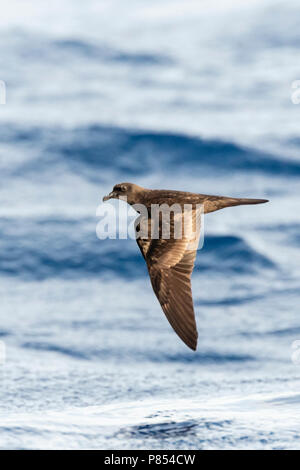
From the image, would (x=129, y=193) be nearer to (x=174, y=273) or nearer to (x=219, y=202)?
(x=219, y=202)

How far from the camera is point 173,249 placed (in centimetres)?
665

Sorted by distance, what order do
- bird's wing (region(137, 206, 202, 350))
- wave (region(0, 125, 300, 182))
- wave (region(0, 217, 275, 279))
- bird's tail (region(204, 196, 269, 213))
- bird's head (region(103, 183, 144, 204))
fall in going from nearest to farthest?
bird's wing (region(137, 206, 202, 350)) < bird's tail (region(204, 196, 269, 213)) < bird's head (region(103, 183, 144, 204)) < wave (region(0, 217, 275, 279)) < wave (region(0, 125, 300, 182))

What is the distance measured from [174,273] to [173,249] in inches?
7.9

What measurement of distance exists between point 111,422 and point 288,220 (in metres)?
6.24

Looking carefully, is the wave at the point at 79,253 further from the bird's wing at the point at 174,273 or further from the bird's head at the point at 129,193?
the bird's wing at the point at 174,273

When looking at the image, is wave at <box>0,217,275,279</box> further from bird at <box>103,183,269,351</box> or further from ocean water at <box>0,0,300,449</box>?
bird at <box>103,183,269,351</box>

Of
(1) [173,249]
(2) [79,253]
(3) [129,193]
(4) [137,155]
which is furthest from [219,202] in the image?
(4) [137,155]

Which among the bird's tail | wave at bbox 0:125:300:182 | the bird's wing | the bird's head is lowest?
the bird's wing

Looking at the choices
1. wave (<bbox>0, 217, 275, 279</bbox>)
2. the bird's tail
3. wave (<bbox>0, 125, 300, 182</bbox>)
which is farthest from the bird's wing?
wave (<bbox>0, 125, 300, 182</bbox>)

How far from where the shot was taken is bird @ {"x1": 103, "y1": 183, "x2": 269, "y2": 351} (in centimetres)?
639

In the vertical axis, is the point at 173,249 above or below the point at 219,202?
below

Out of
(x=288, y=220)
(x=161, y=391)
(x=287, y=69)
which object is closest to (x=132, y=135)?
(x=288, y=220)
